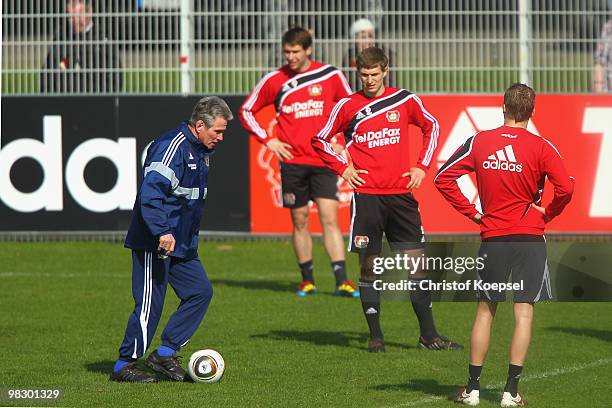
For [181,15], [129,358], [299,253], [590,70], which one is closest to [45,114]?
[181,15]

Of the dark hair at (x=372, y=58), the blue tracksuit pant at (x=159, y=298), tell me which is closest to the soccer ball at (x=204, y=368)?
the blue tracksuit pant at (x=159, y=298)

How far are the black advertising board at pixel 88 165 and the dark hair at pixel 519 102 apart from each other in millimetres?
9125

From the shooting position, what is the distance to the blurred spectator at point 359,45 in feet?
55.0

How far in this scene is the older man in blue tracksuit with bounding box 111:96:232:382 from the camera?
8.84 m

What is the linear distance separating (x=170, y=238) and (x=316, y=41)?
8.95 metres

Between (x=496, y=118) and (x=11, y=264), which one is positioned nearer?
(x=11, y=264)

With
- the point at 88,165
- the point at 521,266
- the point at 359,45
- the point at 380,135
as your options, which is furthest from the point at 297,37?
the point at 521,266

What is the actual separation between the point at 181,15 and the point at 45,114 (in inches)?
84.6

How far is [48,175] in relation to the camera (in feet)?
55.3

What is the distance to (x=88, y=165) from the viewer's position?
55.4 feet

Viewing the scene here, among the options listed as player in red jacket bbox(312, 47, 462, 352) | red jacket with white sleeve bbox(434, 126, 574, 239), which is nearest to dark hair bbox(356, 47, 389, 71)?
player in red jacket bbox(312, 47, 462, 352)

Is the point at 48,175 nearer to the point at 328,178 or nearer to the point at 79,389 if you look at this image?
the point at 328,178

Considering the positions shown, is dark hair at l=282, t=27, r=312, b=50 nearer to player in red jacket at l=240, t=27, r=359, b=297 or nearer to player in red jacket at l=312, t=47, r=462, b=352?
player in red jacket at l=240, t=27, r=359, b=297

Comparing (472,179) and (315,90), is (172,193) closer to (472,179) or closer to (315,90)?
(315,90)
